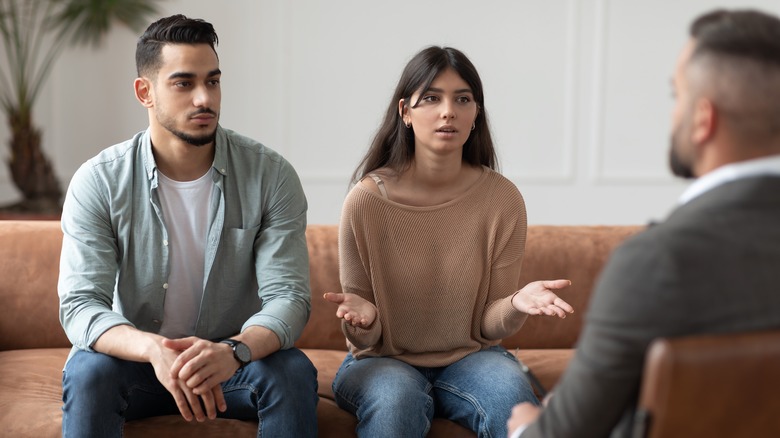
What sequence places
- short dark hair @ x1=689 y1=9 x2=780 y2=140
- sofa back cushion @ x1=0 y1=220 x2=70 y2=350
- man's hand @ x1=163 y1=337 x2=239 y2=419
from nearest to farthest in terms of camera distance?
short dark hair @ x1=689 y1=9 x2=780 y2=140 < man's hand @ x1=163 y1=337 x2=239 y2=419 < sofa back cushion @ x1=0 y1=220 x2=70 y2=350

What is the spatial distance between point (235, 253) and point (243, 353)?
0.32 m

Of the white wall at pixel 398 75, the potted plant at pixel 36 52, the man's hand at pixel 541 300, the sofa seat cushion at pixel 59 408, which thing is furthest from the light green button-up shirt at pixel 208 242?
the white wall at pixel 398 75

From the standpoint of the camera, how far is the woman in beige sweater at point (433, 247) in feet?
7.24

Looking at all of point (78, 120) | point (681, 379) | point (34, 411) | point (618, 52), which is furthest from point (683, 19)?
point (681, 379)

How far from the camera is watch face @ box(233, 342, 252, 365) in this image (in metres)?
1.94

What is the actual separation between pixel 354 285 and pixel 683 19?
150 inches

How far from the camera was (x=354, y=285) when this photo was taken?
2.21 m

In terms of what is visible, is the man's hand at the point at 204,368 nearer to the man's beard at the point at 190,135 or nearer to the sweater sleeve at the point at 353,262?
the sweater sleeve at the point at 353,262

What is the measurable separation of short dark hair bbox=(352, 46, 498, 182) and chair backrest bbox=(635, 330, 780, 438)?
1384 millimetres

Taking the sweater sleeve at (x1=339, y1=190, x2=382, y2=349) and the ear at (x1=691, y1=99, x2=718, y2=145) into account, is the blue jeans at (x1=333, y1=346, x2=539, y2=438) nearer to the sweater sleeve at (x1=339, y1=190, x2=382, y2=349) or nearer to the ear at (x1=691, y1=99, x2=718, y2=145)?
the sweater sleeve at (x1=339, y1=190, x2=382, y2=349)

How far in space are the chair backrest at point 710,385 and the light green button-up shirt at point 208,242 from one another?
3.98 feet

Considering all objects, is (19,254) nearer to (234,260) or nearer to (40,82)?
(234,260)

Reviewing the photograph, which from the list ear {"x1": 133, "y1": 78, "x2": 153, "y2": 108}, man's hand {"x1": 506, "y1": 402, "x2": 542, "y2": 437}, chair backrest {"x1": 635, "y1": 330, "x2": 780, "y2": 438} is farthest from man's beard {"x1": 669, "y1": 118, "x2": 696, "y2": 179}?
ear {"x1": 133, "y1": 78, "x2": 153, "y2": 108}

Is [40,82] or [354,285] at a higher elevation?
[40,82]
